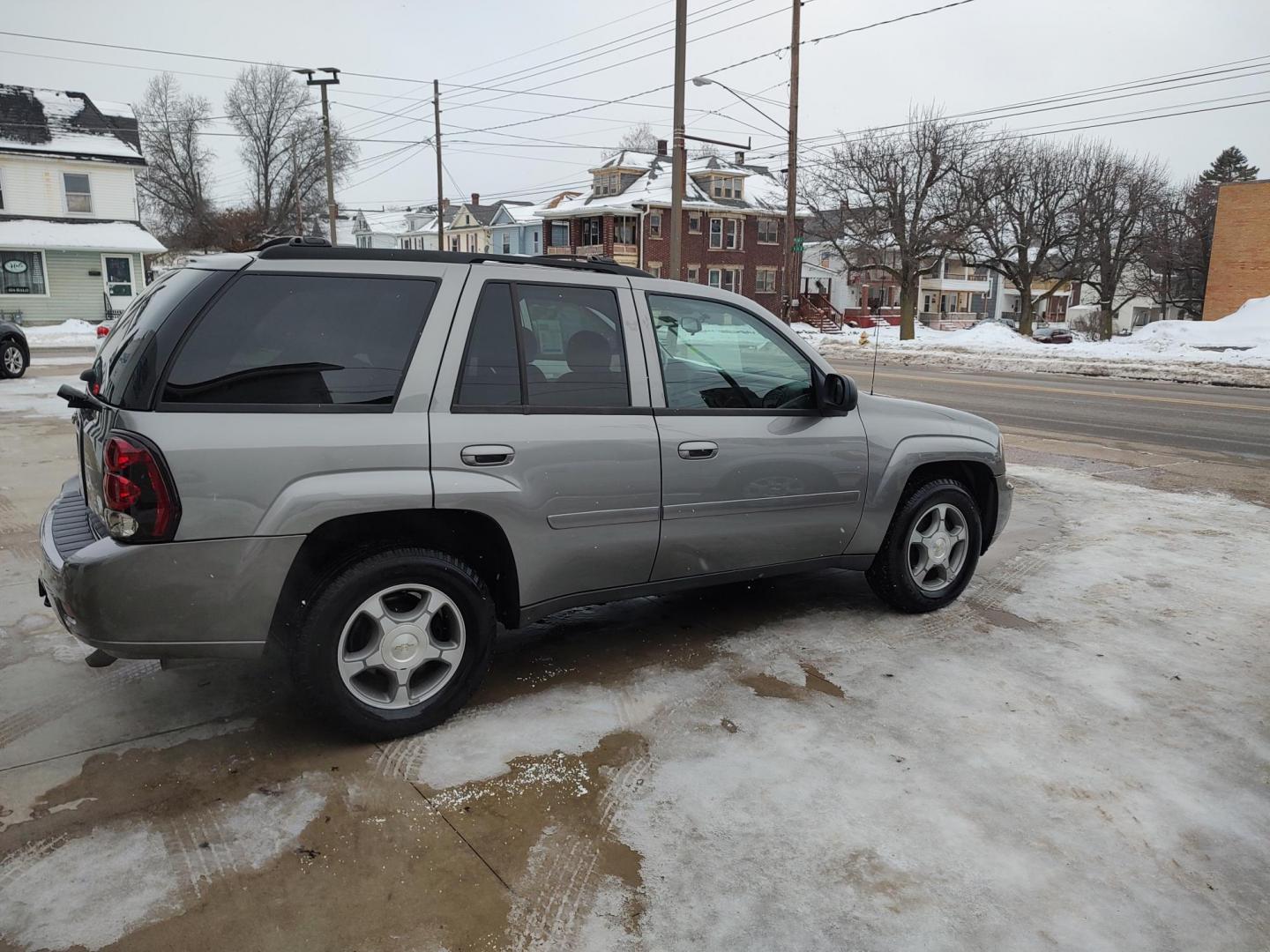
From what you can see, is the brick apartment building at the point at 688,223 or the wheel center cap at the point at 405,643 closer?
the wheel center cap at the point at 405,643

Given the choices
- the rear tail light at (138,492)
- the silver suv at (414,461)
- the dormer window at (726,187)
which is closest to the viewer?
the rear tail light at (138,492)

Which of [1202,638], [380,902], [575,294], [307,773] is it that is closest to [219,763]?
[307,773]

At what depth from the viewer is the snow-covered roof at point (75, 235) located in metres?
32.4

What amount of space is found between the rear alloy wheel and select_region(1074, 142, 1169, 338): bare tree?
45.0 metres

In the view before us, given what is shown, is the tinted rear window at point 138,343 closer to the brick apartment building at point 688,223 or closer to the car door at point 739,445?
the car door at point 739,445

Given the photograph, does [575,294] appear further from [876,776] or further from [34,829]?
[34,829]

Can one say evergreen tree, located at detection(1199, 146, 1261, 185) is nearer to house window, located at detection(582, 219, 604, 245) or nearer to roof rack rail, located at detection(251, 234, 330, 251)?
house window, located at detection(582, 219, 604, 245)

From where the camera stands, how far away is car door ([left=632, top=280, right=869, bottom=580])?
4.02m

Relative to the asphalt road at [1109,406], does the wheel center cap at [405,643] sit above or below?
above

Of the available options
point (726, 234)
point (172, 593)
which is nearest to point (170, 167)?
point (726, 234)

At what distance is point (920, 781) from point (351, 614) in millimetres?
2129

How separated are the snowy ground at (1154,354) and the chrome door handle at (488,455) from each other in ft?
51.6

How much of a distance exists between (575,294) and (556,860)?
2.23 meters

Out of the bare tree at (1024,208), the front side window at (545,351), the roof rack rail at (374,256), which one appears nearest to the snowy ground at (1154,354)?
the bare tree at (1024,208)
